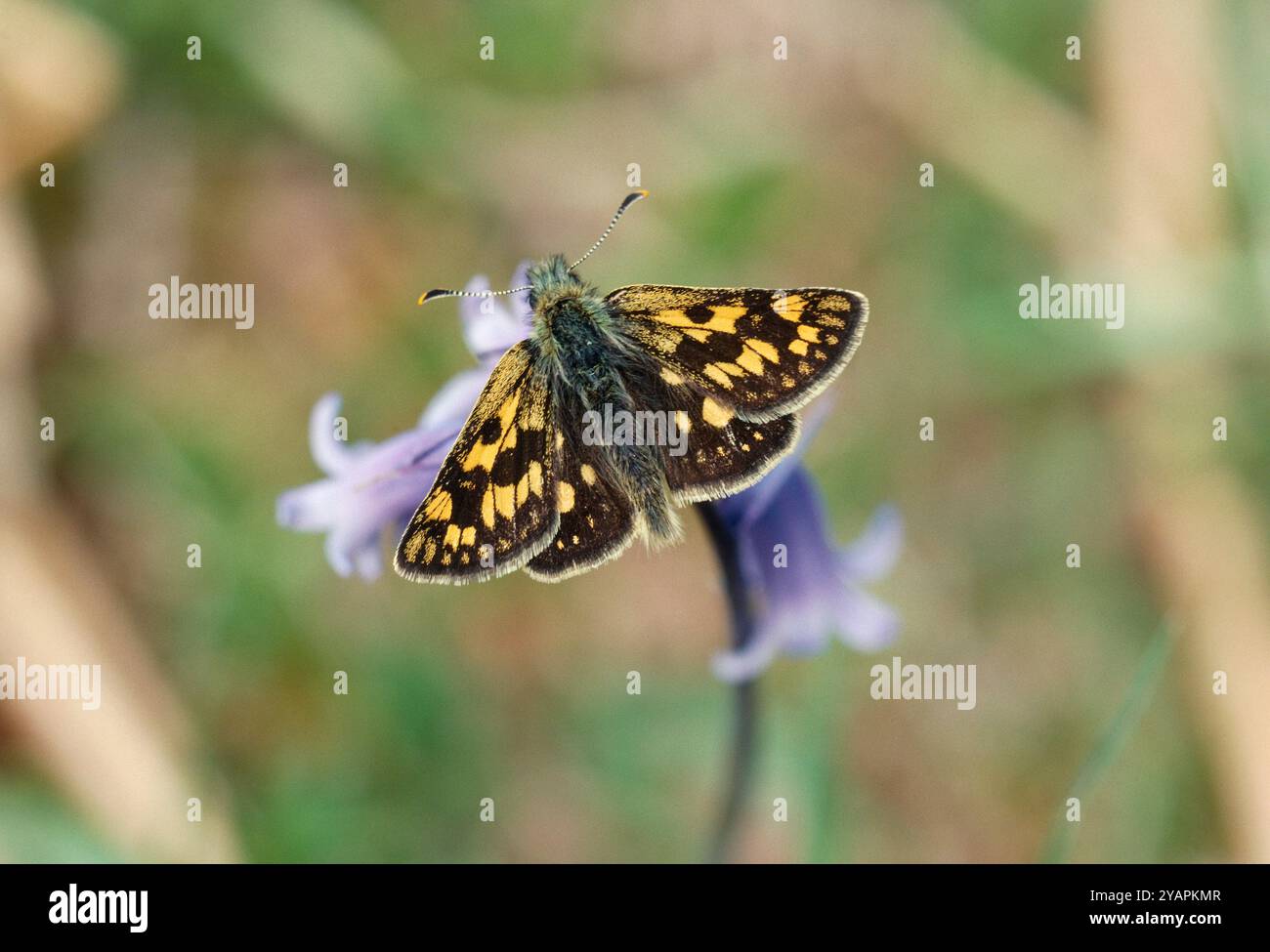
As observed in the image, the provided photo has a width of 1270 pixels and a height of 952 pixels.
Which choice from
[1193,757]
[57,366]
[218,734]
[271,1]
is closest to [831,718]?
[1193,757]

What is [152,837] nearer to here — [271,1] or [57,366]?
[57,366]

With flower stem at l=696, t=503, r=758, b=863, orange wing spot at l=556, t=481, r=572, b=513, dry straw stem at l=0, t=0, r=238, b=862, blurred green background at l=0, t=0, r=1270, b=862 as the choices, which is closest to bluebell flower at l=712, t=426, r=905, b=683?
flower stem at l=696, t=503, r=758, b=863

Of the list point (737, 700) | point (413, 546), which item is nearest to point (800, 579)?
point (737, 700)

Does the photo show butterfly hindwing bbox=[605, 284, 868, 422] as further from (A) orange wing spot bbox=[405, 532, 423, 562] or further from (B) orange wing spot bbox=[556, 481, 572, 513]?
(A) orange wing spot bbox=[405, 532, 423, 562]

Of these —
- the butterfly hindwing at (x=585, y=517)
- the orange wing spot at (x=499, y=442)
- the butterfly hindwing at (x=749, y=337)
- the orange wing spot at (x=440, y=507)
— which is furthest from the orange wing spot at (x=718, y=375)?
the orange wing spot at (x=440, y=507)

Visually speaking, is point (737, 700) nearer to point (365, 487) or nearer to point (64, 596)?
point (365, 487)

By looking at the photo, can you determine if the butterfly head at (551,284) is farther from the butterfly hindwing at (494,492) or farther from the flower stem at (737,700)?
the flower stem at (737,700)
